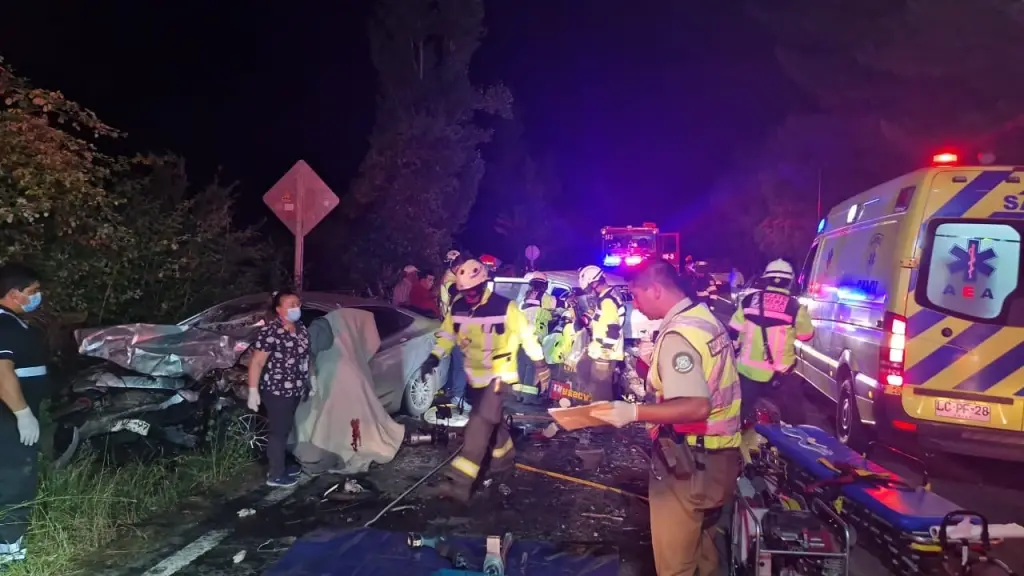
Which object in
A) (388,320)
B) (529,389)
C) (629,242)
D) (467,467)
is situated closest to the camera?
(467,467)

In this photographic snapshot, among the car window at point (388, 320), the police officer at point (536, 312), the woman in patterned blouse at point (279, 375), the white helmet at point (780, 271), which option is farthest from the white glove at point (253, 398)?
the white helmet at point (780, 271)

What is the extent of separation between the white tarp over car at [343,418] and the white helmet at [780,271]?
367 centimetres

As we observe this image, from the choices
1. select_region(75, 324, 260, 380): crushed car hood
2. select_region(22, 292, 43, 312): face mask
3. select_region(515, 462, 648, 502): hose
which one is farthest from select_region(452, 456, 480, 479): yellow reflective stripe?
select_region(22, 292, 43, 312): face mask

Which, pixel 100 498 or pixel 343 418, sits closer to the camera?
pixel 100 498

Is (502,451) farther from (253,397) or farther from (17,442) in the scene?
(17,442)

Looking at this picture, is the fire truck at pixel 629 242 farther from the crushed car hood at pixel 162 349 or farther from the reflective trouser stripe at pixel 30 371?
the reflective trouser stripe at pixel 30 371

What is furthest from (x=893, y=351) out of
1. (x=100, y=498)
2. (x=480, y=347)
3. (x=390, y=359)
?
(x=100, y=498)

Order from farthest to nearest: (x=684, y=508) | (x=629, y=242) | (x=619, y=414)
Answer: (x=629, y=242) < (x=684, y=508) < (x=619, y=414)

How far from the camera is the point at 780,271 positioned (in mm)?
6898

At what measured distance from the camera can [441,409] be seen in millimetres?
7730

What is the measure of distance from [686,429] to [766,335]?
3286mm

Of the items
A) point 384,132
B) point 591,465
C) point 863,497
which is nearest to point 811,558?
point 863,497

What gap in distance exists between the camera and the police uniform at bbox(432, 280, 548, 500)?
19.7 feet

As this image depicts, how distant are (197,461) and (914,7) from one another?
45.4 ft
